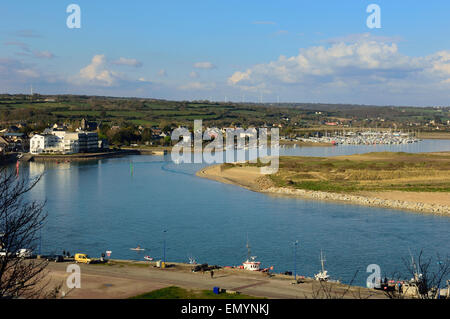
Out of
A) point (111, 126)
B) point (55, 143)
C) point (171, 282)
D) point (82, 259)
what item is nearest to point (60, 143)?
point (55, 143)

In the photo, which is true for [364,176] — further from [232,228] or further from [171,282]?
[171,282]

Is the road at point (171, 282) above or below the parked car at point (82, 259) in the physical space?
below

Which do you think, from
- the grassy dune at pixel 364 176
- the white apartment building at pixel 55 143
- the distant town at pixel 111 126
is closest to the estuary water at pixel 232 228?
the grassy dune at pixel 364 176

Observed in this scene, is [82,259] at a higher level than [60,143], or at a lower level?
lower

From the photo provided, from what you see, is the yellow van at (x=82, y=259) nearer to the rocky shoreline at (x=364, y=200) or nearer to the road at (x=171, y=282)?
the road at (x=171, y=282)

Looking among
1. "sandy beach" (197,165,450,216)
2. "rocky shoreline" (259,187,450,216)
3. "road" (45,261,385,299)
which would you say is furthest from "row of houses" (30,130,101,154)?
"road" (45,261,385,299)
